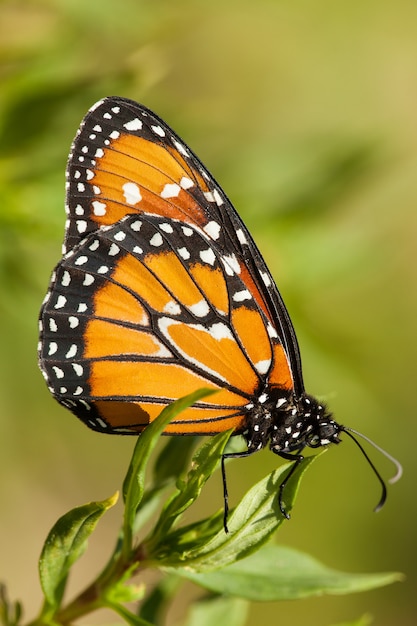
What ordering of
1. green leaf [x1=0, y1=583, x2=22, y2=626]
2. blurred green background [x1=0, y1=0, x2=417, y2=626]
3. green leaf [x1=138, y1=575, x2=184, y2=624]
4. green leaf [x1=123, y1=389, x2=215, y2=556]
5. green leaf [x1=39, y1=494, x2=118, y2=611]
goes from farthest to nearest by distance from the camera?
blurred green background [x1=0, y1=0, x2=417, y2=626]
green leaf [x1=138, y1=575, x2=184, y2=624]
green leaf [x1=0, y1=583, x2=22, y2=626]
green leaf [x1=39, y1=494, x2=118, y2=611]
green leaf [x1=123, y1=389, x2=215, y2=556]

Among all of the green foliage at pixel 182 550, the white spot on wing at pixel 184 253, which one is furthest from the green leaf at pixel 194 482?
the white spot on wing at pixel 184 253

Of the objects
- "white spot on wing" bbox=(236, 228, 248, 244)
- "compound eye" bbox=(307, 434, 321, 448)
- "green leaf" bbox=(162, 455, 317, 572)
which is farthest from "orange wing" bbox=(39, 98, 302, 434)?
"green leaf" bbox=(162, 455, 317, 572)

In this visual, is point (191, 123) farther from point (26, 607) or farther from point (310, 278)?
point (26, 607)

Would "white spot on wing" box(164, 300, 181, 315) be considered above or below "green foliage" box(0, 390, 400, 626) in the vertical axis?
above

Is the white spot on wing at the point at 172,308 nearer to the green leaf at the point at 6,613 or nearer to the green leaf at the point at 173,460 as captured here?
the green leaf at the point at 173,460

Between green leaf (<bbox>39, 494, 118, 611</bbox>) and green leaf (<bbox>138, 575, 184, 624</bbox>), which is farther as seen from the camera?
green leaf (<bbox>138, 575, 184, 624</bbox>)

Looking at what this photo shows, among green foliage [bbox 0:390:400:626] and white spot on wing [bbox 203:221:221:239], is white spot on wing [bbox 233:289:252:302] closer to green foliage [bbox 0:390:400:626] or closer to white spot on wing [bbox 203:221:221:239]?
white spot on wing [bbox 203:221:221:239]

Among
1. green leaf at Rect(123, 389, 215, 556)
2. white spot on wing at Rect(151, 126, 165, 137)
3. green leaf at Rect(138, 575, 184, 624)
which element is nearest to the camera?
green leaf at Rect(123, 389, 215, 556)
